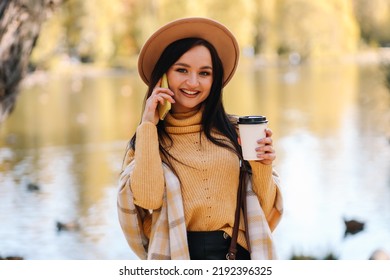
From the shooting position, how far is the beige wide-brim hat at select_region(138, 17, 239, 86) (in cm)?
114

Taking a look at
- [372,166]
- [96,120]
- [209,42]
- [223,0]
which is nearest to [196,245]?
[209,42]

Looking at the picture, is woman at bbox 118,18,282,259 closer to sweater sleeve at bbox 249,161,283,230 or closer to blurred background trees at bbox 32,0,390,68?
sweater sleeve at bbox 249,161,283,230

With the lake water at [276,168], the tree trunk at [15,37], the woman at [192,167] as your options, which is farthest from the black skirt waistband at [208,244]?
the lake water at [276,168]

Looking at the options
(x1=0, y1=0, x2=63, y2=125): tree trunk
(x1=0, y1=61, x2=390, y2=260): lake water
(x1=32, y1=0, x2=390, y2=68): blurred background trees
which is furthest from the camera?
(x1=32, y1=0, x2=390, y2=68): blurred background trees

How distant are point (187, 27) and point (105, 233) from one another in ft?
5.71

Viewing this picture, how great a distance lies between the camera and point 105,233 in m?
2.80

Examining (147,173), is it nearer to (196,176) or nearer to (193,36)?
(196,176)

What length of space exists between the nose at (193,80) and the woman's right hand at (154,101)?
0.03 meters

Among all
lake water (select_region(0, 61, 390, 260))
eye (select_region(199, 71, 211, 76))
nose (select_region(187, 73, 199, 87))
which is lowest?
lake water (select_region(0, 61, 390, 260))

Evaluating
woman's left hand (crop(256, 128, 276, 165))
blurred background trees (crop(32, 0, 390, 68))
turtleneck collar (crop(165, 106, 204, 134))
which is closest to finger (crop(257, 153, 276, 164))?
woman's left hand (crop(256, 128, 276, 165))

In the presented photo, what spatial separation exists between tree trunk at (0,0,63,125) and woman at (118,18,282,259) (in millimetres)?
975

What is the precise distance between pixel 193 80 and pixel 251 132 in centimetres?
12

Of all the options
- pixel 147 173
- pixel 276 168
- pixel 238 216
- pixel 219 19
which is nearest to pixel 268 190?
pixel 238 216

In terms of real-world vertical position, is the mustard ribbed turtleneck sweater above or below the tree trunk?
below
